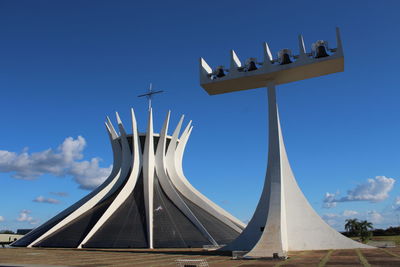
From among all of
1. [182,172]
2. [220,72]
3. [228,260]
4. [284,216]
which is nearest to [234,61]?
[220,72]

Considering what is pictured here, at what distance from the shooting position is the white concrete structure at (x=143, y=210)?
25.5 m

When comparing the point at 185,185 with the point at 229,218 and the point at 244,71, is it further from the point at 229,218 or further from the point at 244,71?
the point at 244,71

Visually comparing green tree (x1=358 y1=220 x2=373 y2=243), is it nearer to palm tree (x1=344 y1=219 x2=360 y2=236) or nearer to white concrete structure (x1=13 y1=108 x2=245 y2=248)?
palm tree (x1=344 y1=219 x2=360 y2=236)

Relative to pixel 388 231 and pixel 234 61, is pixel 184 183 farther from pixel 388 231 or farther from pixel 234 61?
pixel 388 231

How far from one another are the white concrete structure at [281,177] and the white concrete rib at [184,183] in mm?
10409

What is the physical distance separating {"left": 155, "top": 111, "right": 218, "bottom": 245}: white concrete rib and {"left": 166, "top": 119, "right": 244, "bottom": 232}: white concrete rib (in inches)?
32.7

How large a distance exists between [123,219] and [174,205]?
450 cm

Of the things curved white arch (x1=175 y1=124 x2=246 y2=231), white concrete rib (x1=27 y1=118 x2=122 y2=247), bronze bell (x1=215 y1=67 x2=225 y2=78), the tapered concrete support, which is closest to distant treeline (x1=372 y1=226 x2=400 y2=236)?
curved white arch (x1=175 y1=124 x2=246 y2=231)

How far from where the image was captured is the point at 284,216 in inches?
733

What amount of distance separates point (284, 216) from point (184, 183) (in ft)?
49.6

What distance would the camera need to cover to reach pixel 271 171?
19125mm

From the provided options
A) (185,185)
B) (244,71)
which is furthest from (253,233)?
(185,185)

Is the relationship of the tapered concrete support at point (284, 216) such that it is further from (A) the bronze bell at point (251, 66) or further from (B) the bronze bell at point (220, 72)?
(B) the bronze bell at point (220, 72)

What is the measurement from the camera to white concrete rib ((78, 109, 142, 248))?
86.0 ft
